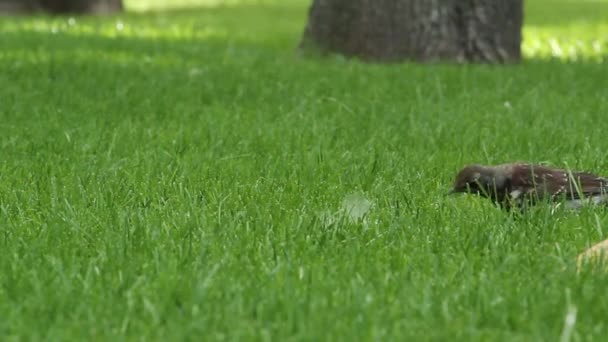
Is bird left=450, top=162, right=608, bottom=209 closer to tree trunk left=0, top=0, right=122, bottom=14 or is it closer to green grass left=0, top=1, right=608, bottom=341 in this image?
green grass left=0, top=1, right=608, bottom=341

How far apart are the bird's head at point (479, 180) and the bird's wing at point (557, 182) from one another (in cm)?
7

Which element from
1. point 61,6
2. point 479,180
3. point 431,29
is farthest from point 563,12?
point 479,180

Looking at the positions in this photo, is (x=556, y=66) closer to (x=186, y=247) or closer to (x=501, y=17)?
(x=501, y=17)

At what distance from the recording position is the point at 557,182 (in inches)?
169

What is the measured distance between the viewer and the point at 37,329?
2883 millimetres

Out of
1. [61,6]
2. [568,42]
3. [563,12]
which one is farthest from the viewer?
[563,12]

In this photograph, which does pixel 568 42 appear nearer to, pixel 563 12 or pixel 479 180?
pixel 563 12

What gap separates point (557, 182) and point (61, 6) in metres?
14.2

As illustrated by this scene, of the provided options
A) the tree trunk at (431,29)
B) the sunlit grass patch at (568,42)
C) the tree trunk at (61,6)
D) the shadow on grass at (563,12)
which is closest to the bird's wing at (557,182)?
the tree trunk at (431,29)

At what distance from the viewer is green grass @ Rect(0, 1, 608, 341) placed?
3004 millimetres

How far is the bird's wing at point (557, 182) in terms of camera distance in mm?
4238

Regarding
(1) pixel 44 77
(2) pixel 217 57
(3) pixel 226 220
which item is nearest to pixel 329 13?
(2) pixel 217 57

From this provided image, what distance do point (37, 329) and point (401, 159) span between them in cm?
269

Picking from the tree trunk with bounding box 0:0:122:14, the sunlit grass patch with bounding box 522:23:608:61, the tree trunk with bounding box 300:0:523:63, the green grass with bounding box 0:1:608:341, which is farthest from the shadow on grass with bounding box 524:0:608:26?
the green grass with bounding box 0:1:608:341
